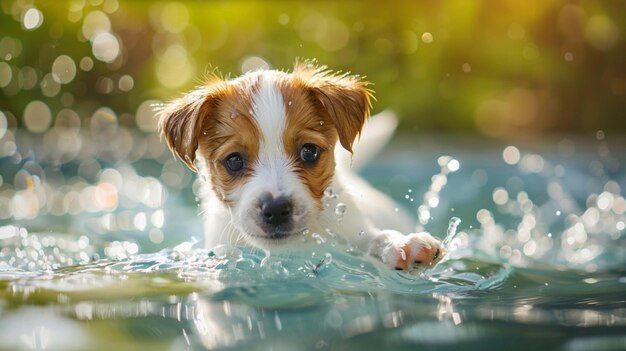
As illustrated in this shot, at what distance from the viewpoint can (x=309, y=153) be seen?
4109 mm

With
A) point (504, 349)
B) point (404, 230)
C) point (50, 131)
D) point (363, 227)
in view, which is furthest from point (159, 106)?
point (50, 131)

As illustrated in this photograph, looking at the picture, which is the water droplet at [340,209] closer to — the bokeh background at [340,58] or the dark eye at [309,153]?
the dark eye at [309,153]

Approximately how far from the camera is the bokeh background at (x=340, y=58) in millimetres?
11078

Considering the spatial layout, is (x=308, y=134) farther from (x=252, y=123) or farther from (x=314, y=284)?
(x=314, y=284)

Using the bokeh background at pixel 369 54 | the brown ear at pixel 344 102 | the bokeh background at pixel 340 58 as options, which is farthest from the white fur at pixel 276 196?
the bokeh background at pixel 369 54

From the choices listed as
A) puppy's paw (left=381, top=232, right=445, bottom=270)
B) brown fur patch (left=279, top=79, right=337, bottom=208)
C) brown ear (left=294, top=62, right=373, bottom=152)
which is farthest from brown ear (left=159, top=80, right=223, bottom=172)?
puppy's paw (left=381, top=232, right=445, bottom=270)

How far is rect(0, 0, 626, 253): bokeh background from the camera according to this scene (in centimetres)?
1108

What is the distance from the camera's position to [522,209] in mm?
7480

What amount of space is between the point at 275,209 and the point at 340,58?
26.6ft

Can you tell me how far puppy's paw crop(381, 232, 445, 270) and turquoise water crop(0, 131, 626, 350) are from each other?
2.0 inches

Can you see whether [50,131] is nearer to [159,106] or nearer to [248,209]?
[159,106]

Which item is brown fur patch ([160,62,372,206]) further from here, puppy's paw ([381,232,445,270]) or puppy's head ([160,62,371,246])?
puppy's paw ([381,232,445,270])

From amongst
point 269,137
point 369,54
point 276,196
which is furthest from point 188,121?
point 369,54

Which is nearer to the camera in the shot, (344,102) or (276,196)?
(276,196)
